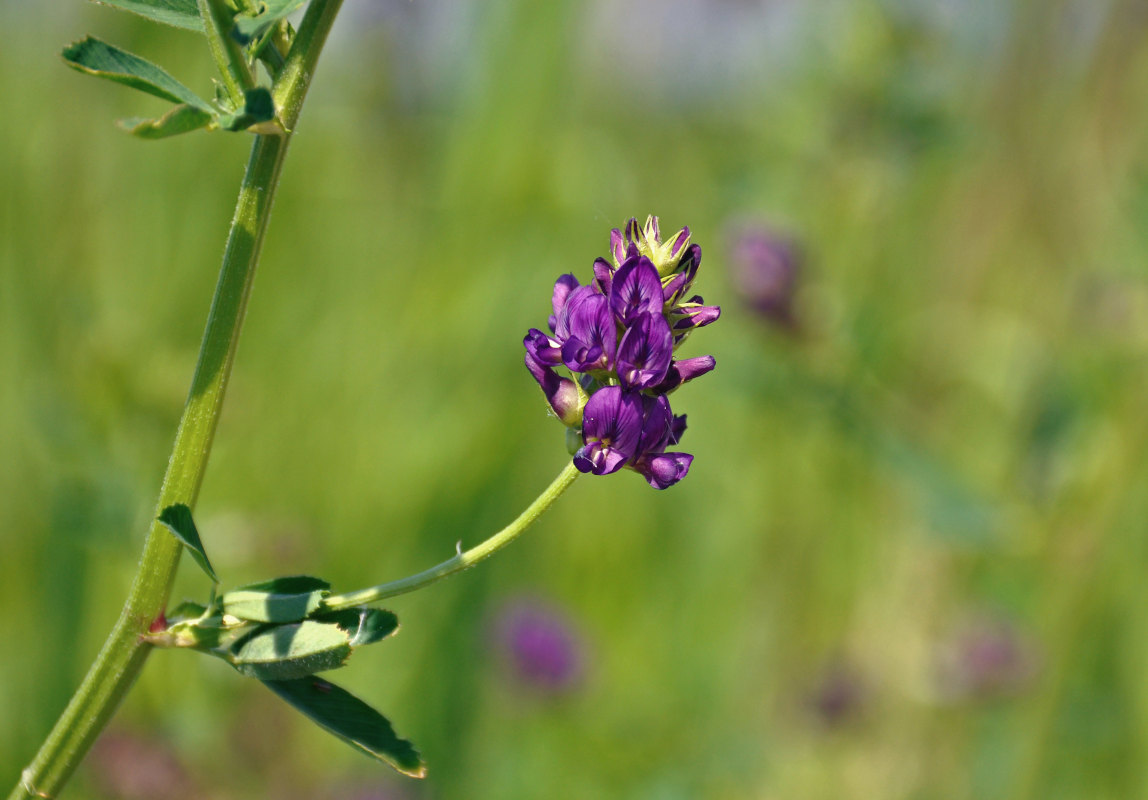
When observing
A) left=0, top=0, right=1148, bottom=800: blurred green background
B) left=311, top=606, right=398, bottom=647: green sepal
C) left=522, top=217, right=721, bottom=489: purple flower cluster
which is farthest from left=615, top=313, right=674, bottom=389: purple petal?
left=0, top=0, right=1148, bottom=800: blurred green background

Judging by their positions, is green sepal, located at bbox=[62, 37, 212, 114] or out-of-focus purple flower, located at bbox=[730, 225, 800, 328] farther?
out-of-focus purple flower, located at bbox=[730, 225, 800, 328]

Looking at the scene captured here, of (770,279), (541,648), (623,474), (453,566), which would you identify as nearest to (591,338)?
(453,566)

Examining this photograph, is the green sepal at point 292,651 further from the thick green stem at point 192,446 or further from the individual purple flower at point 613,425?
the individual purple flower at point 613,425

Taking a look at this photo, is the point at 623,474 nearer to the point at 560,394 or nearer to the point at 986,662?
the point at 986,662

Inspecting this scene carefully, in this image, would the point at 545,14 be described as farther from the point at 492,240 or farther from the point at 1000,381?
the point at 1000,381

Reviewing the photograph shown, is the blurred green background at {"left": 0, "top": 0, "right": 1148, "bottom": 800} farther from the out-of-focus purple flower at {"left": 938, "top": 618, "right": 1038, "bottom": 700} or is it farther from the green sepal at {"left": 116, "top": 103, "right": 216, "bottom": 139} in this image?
the green sepal at {"left": 116, "top": 103, "right": 216, "bottom": 139}

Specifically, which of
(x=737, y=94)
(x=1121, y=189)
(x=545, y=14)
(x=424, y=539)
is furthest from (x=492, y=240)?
(x=737, y=94)

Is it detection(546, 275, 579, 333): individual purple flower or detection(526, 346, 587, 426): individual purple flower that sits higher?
detection(546, 275, 579, 333): individual purple flower
